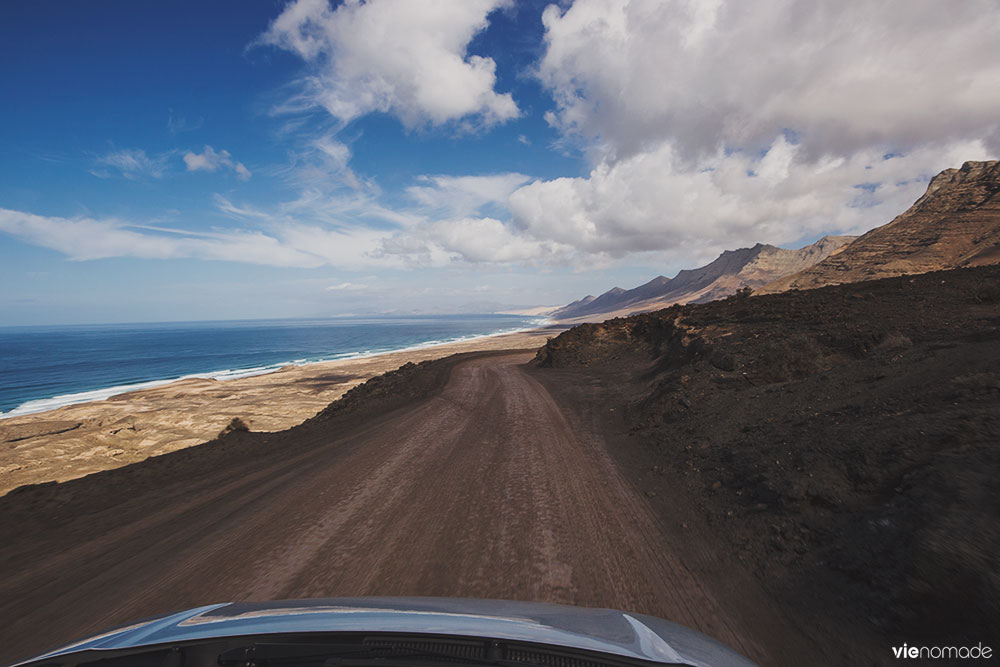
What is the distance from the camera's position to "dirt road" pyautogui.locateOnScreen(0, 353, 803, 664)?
11.9 feet

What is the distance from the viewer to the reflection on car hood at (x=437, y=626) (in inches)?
77.8

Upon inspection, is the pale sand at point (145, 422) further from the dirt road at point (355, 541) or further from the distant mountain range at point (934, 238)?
the distant mountain range at point (934, 238)

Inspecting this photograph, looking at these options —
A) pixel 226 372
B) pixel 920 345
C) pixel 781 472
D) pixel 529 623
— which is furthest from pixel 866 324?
pixel 226 372

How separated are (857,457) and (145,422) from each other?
30.8 m

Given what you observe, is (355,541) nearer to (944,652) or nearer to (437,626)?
(437,626)

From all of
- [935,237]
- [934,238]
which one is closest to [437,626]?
[934,238]

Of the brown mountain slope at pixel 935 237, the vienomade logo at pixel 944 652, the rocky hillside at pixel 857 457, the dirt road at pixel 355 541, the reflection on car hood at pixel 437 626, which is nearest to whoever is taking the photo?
the reflection on car hood at pixel 437 626

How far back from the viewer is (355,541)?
4.71 meters

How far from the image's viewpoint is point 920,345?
7.75 meters

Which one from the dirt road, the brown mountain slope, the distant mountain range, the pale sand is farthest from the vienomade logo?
the brown mountain slope

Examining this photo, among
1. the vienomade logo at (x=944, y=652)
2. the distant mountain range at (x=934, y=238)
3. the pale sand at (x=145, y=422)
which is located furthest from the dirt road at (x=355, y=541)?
the distant mountain range at (x=934, y=238)

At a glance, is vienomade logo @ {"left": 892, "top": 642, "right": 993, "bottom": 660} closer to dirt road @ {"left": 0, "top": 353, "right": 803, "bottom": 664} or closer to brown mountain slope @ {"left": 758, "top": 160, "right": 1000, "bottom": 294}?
dirt road @ {"left": 0, "top": 353, "right": 803, "bottom": 664}

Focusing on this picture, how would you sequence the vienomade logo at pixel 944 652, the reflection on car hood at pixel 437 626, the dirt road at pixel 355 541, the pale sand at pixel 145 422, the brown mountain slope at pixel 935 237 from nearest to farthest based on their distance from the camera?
the reflection on car hood at pixel 437 626
the vienomade logo at pixel 944 652
the dirt road at pixel 355 541
the pale sand at pixel 145 422
the brown mountain slope at pixel 935 237

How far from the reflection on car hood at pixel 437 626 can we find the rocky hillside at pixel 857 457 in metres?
1.85
